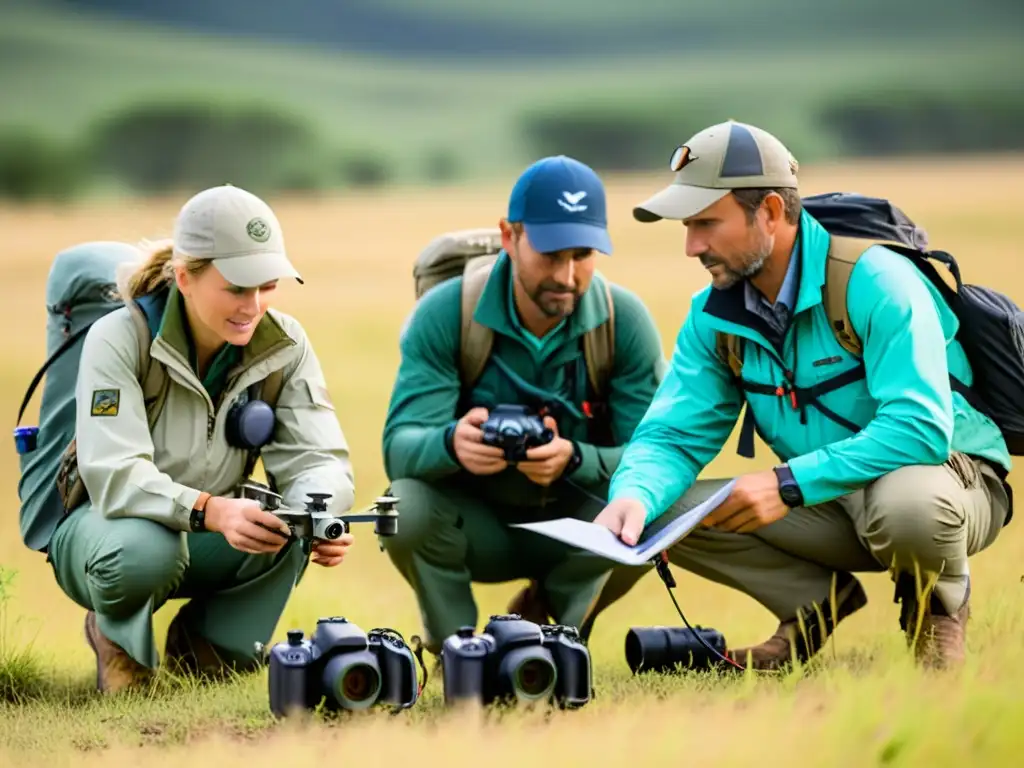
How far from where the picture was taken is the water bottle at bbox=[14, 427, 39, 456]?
22.0 feet

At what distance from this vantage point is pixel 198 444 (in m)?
6.41

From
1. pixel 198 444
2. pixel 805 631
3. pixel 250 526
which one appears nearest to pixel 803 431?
pixel 805 631

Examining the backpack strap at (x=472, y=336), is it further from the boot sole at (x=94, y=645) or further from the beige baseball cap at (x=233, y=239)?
the boot sole at (x=94, y=645)

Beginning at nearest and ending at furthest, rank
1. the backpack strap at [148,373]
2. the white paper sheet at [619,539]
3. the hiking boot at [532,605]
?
the white paper sheet at [619,539]
the backpack strap at [148,373]
the hiking boot at [532,605]

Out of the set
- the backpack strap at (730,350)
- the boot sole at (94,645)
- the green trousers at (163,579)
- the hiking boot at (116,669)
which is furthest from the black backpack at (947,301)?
the boot sole at (94,645)

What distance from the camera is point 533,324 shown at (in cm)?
693

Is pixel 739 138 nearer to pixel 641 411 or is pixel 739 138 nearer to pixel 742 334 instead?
pixel 742 334

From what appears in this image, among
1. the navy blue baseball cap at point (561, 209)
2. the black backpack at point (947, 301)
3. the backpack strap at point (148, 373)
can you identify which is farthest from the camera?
the navy blue baseball cap at point (561, 209)

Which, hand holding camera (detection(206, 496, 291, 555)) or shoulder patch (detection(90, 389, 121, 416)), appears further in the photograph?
shoulder patch (detection(90, 389, 121, 416))

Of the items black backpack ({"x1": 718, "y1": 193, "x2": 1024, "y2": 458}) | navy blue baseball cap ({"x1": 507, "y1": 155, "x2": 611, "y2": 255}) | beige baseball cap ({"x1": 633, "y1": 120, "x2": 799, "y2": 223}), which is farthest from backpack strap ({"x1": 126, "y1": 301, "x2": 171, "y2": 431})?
black backpack ({"x1": 718, "y1": 193, "x2": 1024, "y2": 458})

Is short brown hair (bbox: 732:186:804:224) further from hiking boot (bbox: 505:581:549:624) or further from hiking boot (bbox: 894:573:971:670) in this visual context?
hiking boot (bbox: 505:581:549:624)

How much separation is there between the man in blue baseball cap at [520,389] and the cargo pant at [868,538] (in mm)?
683

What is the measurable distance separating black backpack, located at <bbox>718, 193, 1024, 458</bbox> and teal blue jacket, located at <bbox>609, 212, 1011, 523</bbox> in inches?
1.3

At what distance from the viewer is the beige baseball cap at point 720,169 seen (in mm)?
5957
